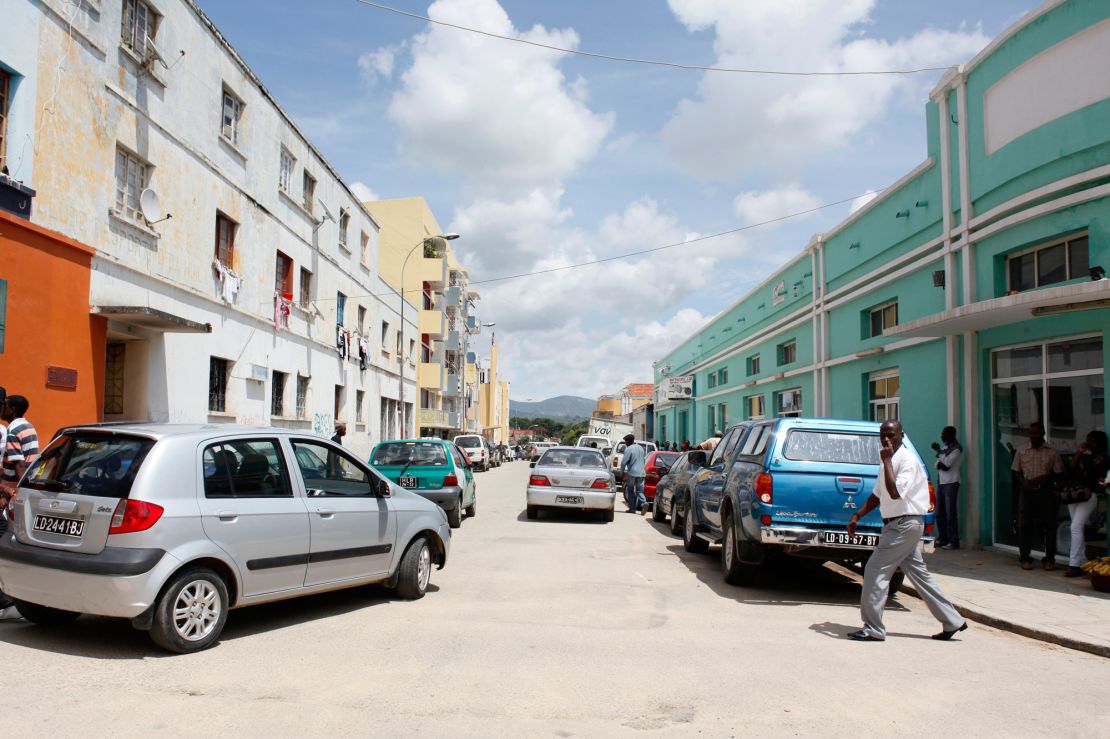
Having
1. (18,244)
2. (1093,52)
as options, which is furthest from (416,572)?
(1093,52)

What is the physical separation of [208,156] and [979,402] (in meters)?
14.7

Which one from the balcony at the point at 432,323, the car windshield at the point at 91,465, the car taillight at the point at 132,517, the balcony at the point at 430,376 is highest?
the balcony at the point at 432,323

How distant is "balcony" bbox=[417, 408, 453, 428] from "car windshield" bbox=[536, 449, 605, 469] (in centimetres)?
2575

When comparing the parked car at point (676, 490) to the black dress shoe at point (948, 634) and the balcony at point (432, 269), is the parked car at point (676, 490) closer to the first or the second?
the black dress shoe at point (948, 634)

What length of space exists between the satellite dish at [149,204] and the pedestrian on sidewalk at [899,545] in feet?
39.5

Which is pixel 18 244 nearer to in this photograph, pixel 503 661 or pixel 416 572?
pixel 416 572

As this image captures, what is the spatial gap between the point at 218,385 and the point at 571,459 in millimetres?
7660

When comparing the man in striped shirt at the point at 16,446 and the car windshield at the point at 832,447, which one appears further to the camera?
the car windshield at the point at 832,447

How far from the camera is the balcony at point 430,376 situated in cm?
4062

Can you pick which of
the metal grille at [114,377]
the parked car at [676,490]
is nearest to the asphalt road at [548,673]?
the parked car at [676,490]

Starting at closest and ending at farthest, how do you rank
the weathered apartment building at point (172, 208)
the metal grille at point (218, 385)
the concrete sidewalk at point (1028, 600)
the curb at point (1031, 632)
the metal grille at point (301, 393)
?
1. the curb at point (1031, 632)
2. the concrete sidewalk at point (1028, 600)
3. the weathered apartment building at point (172, 208)
4. the metal grille at point (218, 385)
5. the metal grille at point (301, 393)

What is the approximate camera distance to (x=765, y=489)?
8.05 metres

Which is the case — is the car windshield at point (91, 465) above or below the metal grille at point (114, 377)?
below

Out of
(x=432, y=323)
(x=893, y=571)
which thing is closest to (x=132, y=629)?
(x=893, y=571)
